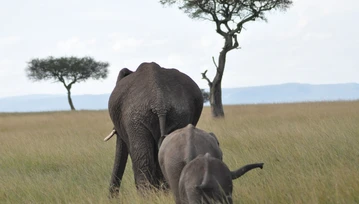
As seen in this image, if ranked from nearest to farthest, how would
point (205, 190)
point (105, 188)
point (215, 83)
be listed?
point (205, 190)
point (105, 188)
point (215, 83)

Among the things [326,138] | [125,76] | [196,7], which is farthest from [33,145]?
[196,7]

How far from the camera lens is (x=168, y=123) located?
4906 millimetres

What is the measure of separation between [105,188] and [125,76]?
225 centimetres

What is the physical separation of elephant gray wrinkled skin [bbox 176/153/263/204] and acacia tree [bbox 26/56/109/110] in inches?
1834

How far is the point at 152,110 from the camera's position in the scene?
495 centimetres

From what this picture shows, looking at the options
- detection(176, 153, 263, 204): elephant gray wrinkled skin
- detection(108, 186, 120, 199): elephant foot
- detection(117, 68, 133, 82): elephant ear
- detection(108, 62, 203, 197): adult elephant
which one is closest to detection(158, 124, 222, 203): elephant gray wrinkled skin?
detection(176, 153, 263, 204): elephant gray wrinkled skin

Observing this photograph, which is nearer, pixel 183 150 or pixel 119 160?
pixel 183 150

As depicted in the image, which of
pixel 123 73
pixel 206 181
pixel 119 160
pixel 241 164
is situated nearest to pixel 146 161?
pixel 119 160

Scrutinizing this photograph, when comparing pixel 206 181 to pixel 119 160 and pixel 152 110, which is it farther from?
pixel 119 160

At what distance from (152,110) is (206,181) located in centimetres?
201

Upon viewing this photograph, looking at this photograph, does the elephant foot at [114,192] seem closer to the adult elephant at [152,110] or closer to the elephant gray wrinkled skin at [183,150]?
the adult elephant at [152,110]

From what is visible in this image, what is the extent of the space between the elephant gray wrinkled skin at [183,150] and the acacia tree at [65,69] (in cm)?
4605

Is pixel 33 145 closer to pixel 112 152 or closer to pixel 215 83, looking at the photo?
pixel 112 152

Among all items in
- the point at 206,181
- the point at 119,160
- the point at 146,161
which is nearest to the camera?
the point at 206,181
